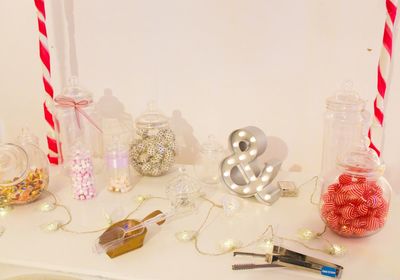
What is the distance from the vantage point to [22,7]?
1573mm

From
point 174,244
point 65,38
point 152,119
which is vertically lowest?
point 174,244

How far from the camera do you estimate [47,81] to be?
4.57ft

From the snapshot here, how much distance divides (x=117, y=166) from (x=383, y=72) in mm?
789

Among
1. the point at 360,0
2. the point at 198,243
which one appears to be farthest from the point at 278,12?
the point at 198,243

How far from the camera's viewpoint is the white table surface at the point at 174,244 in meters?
0.89

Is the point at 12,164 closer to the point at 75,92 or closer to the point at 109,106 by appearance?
the point at 75,92

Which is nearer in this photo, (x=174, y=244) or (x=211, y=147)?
(x=174, y=244)

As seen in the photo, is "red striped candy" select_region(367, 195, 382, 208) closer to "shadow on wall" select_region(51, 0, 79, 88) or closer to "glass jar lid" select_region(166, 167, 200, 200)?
"glass jar lid" select_region(166, 167, 200, 200)

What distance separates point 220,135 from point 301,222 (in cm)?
51

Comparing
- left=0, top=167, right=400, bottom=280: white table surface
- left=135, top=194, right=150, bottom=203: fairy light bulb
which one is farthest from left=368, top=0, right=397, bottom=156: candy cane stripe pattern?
left=135, top=194, right=150, bottom=203: fairy light bulb

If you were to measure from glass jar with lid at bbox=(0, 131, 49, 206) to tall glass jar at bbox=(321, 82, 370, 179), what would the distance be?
798mm

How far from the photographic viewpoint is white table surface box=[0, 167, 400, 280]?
891 mm

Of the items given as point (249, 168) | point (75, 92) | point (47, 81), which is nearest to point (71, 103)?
point (75, 92)

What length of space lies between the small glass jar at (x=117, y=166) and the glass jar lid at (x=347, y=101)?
2.00 ft
